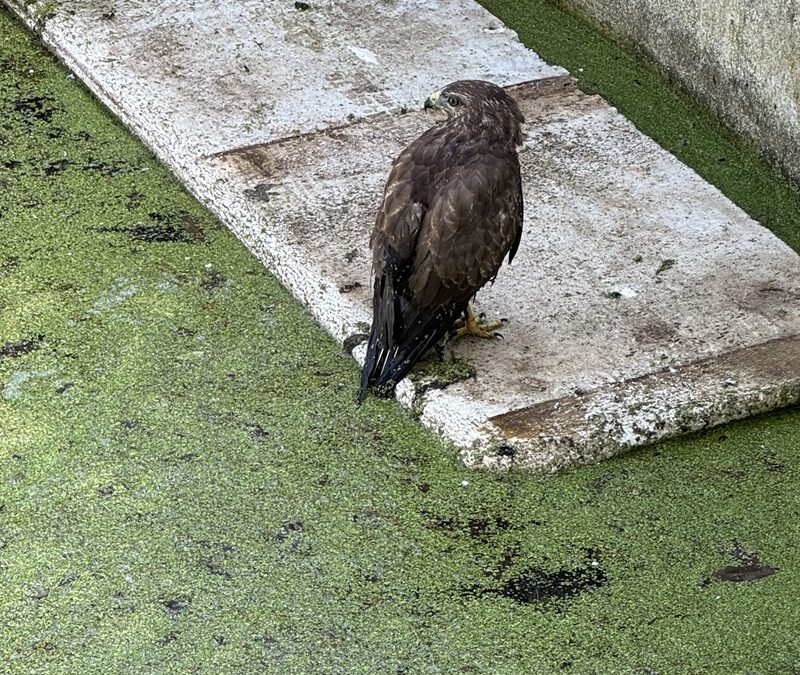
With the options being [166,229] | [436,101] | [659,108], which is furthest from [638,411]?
[659,108]

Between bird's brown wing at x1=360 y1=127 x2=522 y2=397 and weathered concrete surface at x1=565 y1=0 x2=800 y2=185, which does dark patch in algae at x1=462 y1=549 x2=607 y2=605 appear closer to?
bird's brown wing at x1=360 y1=127 x2=522 y2=397

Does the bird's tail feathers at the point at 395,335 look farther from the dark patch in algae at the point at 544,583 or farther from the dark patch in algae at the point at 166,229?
the dark patch in algae at the point at 166,229

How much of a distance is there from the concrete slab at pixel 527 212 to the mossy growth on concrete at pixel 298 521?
0.12m

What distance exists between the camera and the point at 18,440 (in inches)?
148

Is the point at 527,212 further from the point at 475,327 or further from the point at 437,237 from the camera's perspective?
the point at 437,237

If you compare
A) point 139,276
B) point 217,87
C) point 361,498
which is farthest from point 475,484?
point 217,87

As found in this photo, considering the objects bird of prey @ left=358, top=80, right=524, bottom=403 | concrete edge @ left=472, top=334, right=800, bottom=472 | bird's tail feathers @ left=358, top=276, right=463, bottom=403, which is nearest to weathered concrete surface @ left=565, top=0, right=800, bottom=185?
concrete edge @ left=472, top=334, right=800, bottom=472

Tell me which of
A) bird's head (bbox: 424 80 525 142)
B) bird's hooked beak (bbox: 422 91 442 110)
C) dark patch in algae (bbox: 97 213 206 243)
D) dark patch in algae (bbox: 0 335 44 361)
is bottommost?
dark patch in algae (bbox: 0 335 44 361)

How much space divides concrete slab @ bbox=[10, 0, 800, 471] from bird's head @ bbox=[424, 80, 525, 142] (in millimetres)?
568

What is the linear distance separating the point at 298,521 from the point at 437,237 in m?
0.88

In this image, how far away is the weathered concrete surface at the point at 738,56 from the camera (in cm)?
475

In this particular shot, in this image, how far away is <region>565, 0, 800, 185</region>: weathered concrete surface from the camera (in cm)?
475

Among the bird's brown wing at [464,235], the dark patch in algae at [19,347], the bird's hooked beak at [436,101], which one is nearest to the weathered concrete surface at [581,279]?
the bird's brown wing at [464,235]

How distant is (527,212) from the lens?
457 cm
